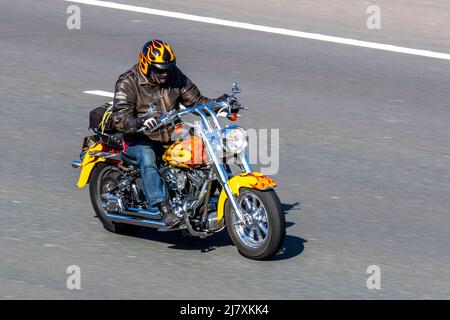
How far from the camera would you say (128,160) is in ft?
31.5

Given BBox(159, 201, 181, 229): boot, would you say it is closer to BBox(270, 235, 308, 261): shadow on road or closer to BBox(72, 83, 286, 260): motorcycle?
BBox(72, 83, 286, 260): motorcycle

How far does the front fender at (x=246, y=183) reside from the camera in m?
8.80

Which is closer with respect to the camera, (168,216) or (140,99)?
(168,216)

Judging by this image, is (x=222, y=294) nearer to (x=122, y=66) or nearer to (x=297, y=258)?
(x=297, y=258)

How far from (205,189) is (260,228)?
0.57 m

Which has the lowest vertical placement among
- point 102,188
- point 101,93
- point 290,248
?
point 290,248

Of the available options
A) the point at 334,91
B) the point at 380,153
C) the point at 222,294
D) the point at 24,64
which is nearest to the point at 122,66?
the point at 24,64

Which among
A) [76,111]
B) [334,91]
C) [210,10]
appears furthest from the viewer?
[210,10]

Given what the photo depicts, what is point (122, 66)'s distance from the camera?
14.6m

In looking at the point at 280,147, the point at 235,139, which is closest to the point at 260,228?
the point at 235,139

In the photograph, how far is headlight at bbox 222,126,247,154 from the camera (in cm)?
898

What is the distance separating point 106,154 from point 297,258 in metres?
1.90

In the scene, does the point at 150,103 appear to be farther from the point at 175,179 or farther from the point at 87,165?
the point at 87,165
